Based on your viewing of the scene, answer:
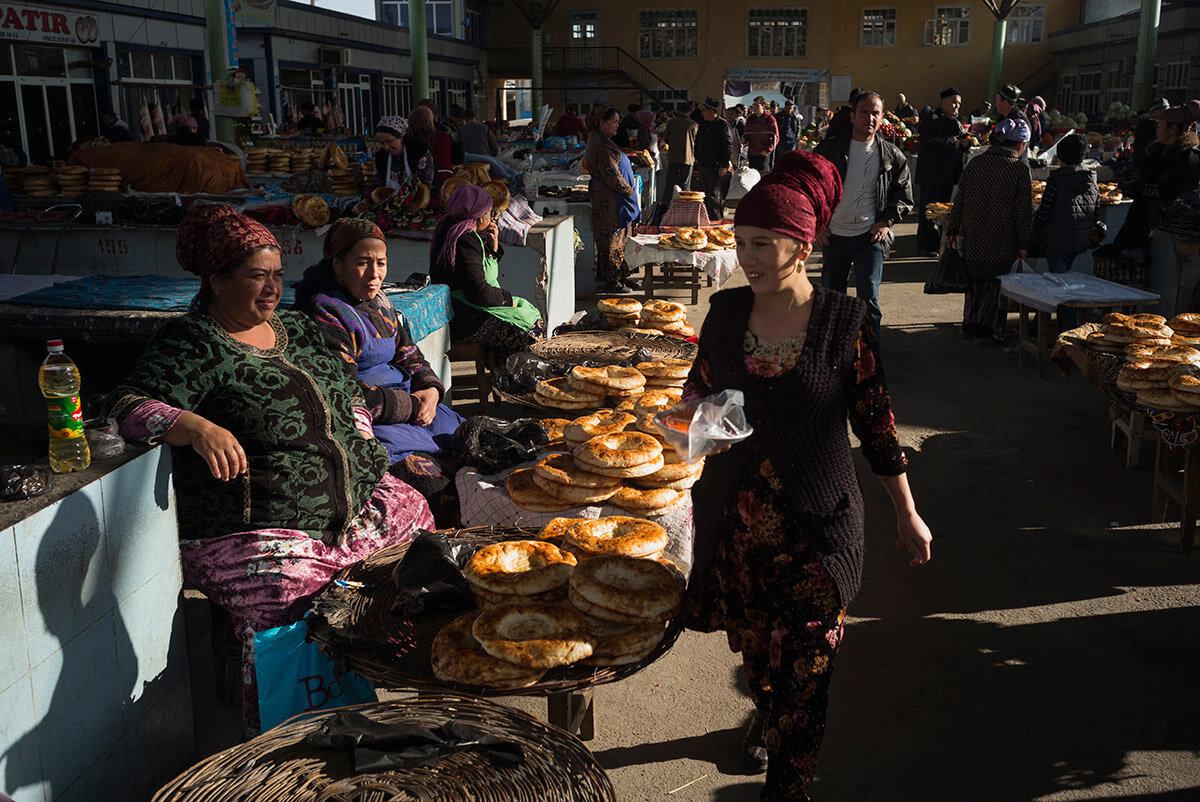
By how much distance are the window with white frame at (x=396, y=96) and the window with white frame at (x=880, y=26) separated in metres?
19.3

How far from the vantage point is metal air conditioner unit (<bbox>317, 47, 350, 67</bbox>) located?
27.3 meters

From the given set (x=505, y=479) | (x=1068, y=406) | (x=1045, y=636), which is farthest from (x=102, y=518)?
(x=1068, y=406)

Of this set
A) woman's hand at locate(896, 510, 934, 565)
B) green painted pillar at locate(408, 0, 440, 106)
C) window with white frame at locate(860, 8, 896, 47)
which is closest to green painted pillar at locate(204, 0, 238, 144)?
green painted pillar at locate(408, 0, 440, 106)

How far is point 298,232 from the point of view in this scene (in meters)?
7.75

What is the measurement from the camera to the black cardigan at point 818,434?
95.7 inches

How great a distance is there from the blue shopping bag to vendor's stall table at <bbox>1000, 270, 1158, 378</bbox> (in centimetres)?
565

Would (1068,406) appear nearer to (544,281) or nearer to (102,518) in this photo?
(544,281)

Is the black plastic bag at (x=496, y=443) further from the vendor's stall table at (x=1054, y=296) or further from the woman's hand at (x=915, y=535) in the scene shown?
the vendor's stall table at (x=1054, y=296)

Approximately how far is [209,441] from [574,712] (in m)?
1.36

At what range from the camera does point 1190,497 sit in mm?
4375

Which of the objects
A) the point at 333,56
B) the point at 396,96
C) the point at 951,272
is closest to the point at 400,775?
the point at 951,272

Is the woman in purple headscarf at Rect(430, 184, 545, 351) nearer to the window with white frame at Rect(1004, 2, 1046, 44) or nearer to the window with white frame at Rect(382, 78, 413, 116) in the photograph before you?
the window with white frame at Rect(382, 78, 413, 116)

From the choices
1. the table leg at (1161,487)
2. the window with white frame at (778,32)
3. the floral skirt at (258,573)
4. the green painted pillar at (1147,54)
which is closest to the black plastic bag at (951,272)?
the table leg at (1161,487)

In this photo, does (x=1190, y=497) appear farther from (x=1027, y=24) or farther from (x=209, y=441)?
(x=1027, y=24)
